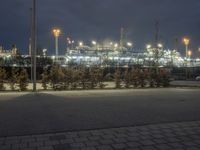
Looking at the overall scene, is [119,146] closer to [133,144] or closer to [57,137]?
[133,144]

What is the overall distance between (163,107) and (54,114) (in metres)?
4.02

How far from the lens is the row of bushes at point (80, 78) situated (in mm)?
16969

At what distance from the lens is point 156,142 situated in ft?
19.4

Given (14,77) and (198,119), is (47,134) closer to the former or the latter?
(198,119)

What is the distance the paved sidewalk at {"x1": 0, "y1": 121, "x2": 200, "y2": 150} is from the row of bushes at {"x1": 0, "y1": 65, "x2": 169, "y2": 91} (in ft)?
36.0

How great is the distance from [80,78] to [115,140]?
1234cm

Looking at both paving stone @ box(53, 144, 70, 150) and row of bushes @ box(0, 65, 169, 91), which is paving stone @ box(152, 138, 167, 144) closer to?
paving stone @ box(53, 144, 70, 150)

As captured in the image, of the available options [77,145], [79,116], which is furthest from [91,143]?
[79,116]

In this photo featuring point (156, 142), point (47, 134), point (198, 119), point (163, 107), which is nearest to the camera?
point (156, 142)

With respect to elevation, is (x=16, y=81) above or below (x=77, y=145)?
above

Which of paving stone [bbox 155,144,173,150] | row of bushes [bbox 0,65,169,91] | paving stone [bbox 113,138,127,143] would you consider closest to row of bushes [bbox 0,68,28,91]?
row of bushes [bbox 0,65,169,91]

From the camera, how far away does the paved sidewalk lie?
555cm

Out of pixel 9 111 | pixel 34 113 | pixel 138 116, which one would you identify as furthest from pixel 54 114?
pixel 138 116

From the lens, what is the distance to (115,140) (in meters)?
6.00
